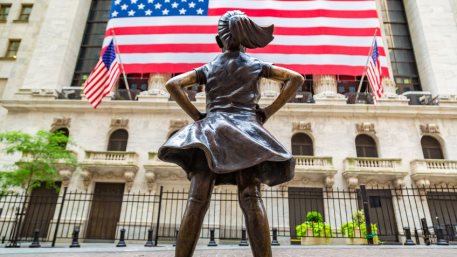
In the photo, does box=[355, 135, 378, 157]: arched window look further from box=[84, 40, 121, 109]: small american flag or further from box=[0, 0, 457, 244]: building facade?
box=[84, 40, 121, 109]: small american flag

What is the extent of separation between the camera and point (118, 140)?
19.5m

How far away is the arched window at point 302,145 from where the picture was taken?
1891cm

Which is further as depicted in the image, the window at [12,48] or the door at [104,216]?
the window at [12,48]

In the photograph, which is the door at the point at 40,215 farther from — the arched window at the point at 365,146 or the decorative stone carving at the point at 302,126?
the arched window at the point at 365,146

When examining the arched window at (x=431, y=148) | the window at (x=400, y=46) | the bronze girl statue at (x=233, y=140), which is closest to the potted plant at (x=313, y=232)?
the bronze girl statue at (x=233, y=140)

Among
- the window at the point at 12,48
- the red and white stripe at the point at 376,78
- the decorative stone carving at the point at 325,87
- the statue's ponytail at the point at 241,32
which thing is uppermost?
the window at the point at 12,48

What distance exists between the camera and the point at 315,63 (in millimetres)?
15820

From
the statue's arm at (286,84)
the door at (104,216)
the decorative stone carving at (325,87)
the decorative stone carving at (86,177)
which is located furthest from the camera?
→ the decorative stone carving at (325,87)

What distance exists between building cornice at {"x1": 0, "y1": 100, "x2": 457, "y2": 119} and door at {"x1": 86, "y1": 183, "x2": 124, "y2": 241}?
494cm

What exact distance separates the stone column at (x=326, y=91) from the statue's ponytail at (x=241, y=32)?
1760cm

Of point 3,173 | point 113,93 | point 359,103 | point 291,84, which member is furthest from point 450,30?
point 3,173

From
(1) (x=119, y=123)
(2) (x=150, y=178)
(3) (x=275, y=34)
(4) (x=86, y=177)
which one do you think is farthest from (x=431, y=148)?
(4) (x=86, y=177)

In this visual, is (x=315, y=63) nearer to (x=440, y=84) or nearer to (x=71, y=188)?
(x=440, y=84)

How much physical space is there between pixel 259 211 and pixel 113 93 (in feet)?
66.6
